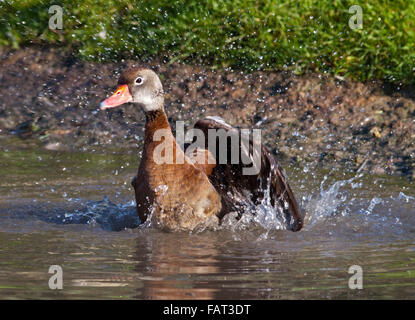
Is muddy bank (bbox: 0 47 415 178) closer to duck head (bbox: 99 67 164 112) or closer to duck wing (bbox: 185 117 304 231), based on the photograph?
duck wing (bbox: 185 117 304 231)

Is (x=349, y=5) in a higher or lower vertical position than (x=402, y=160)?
higher

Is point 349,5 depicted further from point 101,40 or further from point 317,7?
point 101,40

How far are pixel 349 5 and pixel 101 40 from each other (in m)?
2.45

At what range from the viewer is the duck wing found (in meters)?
5.12

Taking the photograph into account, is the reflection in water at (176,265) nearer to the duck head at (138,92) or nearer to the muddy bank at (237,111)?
the duck head at (138,92)

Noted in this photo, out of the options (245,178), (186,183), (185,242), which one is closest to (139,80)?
(186,183)

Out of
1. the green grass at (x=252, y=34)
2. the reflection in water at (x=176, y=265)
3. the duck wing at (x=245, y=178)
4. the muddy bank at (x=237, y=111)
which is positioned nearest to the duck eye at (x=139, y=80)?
the duck wing at (x=245, y=178)

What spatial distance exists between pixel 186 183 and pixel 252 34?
2.99m

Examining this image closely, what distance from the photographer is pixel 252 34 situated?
780 cm

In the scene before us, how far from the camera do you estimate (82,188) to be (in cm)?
627

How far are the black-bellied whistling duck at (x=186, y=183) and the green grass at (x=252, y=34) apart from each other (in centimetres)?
250

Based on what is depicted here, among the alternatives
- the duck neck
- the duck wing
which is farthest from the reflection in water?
the duck neck
